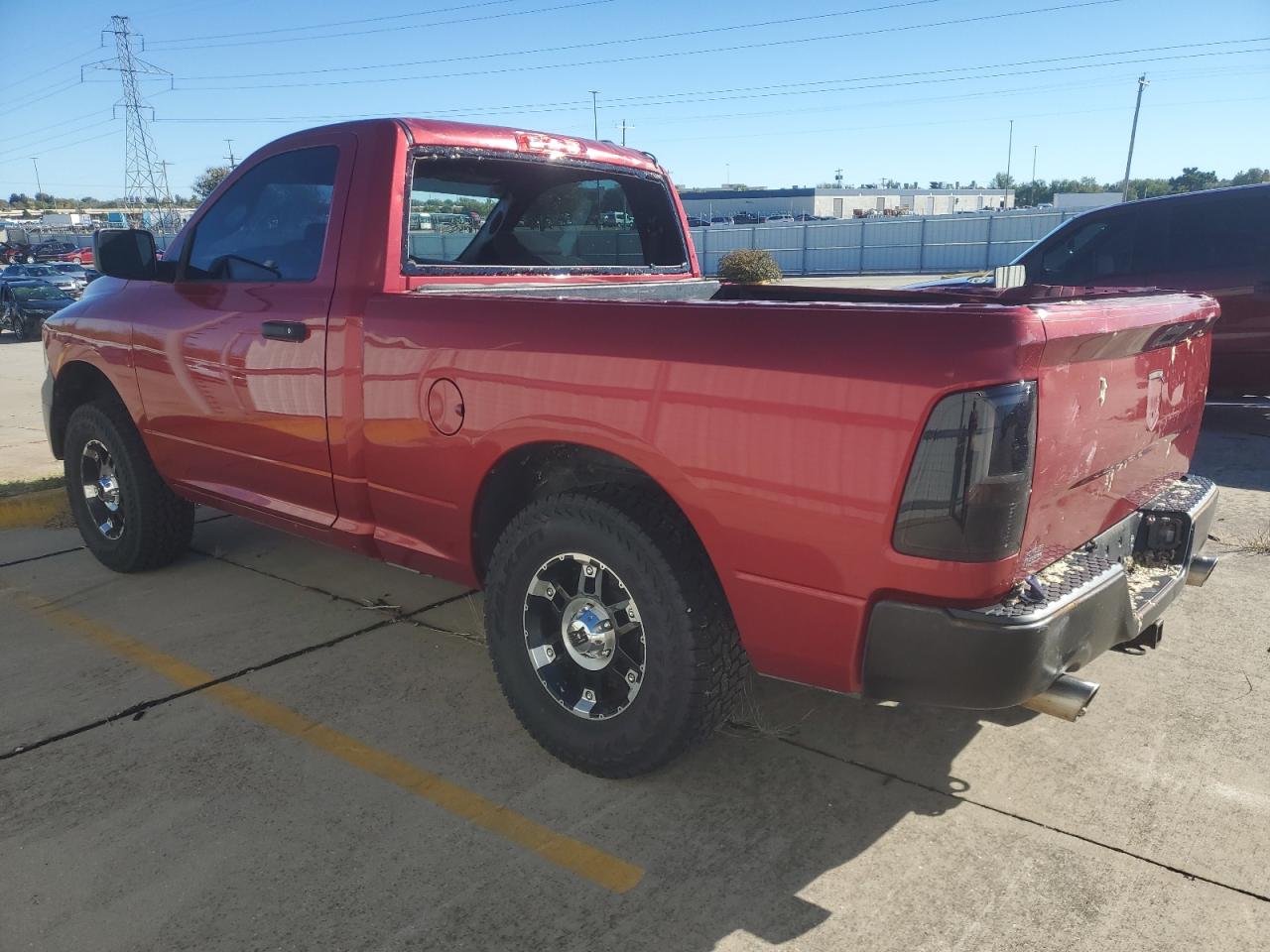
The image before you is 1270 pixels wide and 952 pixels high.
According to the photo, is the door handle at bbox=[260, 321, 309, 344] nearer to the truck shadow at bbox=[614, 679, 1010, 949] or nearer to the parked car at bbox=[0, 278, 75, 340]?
the truck shadow at bbox=[614, 679, 1010, 949]

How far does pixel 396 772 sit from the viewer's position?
307cm

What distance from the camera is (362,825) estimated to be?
2787 millimetres

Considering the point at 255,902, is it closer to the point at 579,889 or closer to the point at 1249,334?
the point at 579,889

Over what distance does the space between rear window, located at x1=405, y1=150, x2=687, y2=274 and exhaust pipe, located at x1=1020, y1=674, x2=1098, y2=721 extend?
248 cm

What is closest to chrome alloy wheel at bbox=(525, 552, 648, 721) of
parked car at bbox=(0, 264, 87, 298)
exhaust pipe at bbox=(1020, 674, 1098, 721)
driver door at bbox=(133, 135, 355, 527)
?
exhaust pipe at bbox=(1020, 674, 1098, 721)

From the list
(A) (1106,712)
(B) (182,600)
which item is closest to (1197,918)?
(A) (1106,712)

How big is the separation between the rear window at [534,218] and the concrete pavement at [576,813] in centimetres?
165

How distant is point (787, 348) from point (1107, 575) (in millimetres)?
1032

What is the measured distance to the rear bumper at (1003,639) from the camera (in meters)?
2.17

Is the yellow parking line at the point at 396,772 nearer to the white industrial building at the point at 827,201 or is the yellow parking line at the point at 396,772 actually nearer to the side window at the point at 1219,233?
the side window at the point at 1219,233

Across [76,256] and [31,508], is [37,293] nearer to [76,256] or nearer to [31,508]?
[31,508]

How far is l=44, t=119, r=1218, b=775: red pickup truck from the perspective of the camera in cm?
219

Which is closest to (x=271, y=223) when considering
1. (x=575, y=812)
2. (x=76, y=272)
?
(x=575, y=812)

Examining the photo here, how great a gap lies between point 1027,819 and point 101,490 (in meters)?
4.53
